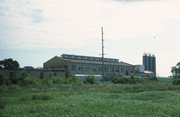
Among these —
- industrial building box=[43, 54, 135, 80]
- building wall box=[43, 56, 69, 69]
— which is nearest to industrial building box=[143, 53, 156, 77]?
industrial building box=[43, 54, 135, 80]

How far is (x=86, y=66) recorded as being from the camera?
8494 centimetres

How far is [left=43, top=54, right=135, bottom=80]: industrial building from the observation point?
265 ft

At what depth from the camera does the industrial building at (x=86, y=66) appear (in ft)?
265

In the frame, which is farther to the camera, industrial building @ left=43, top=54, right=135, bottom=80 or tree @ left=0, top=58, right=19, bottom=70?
industrial building @ left=43, top=54, right=135, bottom=80

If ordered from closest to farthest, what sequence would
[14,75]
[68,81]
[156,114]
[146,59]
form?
[156,114], [68,81], [14,75], [146,59]

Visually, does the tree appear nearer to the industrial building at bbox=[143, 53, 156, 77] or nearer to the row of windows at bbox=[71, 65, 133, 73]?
the row of windows at bbox=[71, 65, 133, 73]

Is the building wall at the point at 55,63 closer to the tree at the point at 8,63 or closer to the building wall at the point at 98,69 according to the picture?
the building wall at the point at 98,69

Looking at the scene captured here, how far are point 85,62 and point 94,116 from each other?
72178mm

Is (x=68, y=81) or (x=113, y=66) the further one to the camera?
(x=113, y=66)

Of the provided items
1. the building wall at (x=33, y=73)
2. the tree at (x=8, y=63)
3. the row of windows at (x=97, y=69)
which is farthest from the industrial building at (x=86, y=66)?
the tree at (x=8, y=63)

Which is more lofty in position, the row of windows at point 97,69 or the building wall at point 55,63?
the building wall at point 55,63

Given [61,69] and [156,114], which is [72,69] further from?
[156,114]

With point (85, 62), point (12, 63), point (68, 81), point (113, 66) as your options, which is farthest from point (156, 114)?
point (113, 66)

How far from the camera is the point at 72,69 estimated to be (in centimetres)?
8050
